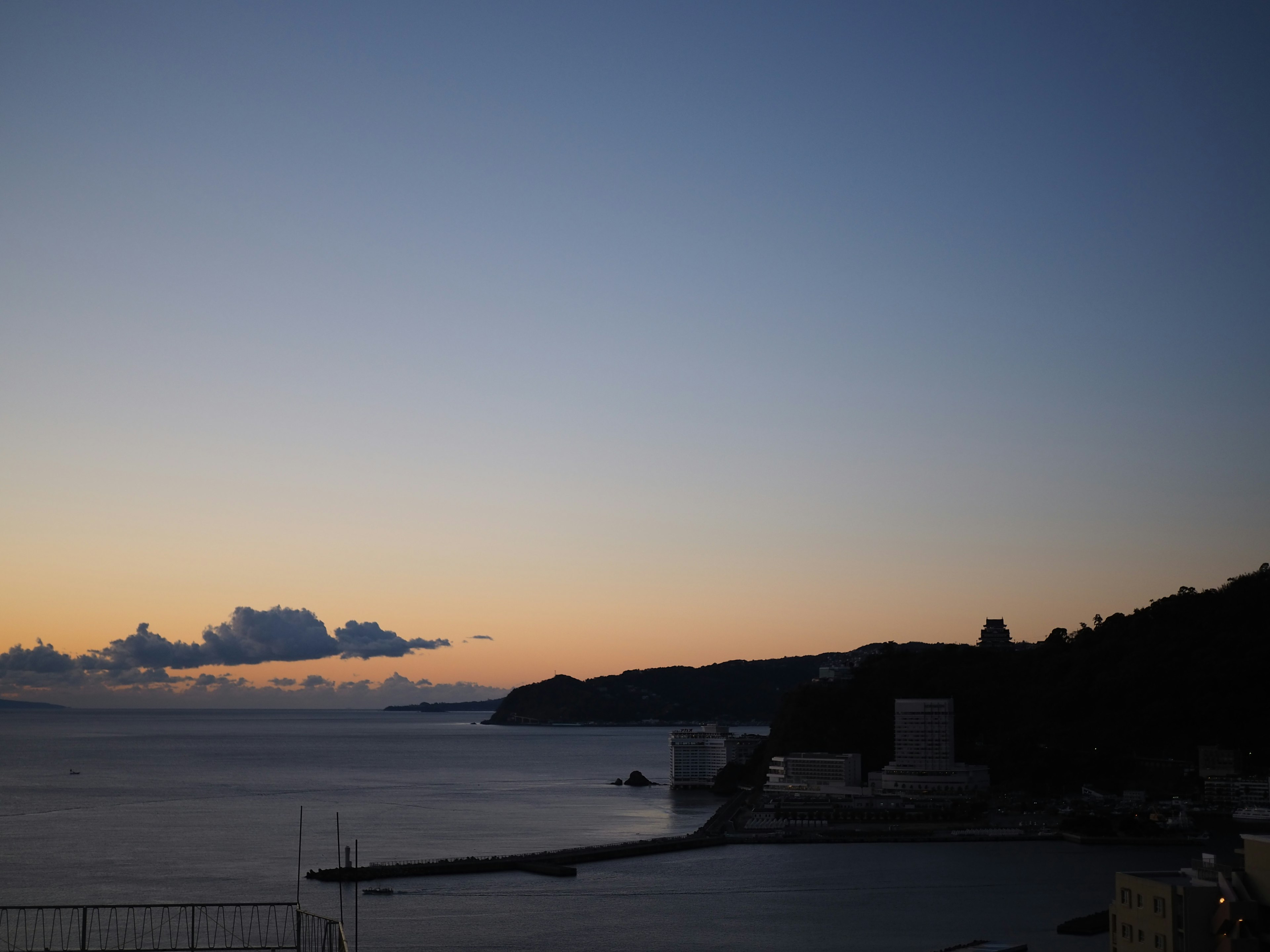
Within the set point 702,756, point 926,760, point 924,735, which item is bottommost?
point 702,756

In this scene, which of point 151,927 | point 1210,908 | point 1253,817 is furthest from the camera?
point 1253,817

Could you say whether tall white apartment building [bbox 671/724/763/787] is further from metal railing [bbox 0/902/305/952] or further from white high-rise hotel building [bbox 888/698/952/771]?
metal railing [bbox 0/902/305/952]

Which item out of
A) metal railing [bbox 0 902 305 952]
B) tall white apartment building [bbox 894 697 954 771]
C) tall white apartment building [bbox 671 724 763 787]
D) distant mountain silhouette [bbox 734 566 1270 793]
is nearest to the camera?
metal railing [bbox 0 902 305 952]

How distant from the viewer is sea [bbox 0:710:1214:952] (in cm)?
2173

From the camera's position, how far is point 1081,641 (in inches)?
2437

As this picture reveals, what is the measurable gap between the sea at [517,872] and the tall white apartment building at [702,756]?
1651mm

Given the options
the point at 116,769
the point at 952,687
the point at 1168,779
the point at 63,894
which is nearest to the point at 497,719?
the point at 116,769

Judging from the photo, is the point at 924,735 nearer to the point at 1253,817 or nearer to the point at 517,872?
the point at 1253,817

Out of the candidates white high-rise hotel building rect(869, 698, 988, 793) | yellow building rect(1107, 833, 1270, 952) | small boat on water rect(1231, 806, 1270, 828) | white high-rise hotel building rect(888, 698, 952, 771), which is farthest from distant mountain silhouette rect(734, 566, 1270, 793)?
yellow building rect(1107, 833, 1270, 952)

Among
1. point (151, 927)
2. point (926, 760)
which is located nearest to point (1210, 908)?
point (151, 927)

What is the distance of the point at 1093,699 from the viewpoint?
55406 mm

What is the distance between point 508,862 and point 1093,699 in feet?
119

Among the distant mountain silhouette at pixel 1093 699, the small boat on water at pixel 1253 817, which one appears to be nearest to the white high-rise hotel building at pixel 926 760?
the distant mountain silhouette at pixel 1093 699

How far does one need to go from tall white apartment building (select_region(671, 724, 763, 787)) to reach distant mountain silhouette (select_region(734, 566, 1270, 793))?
1.42 m
